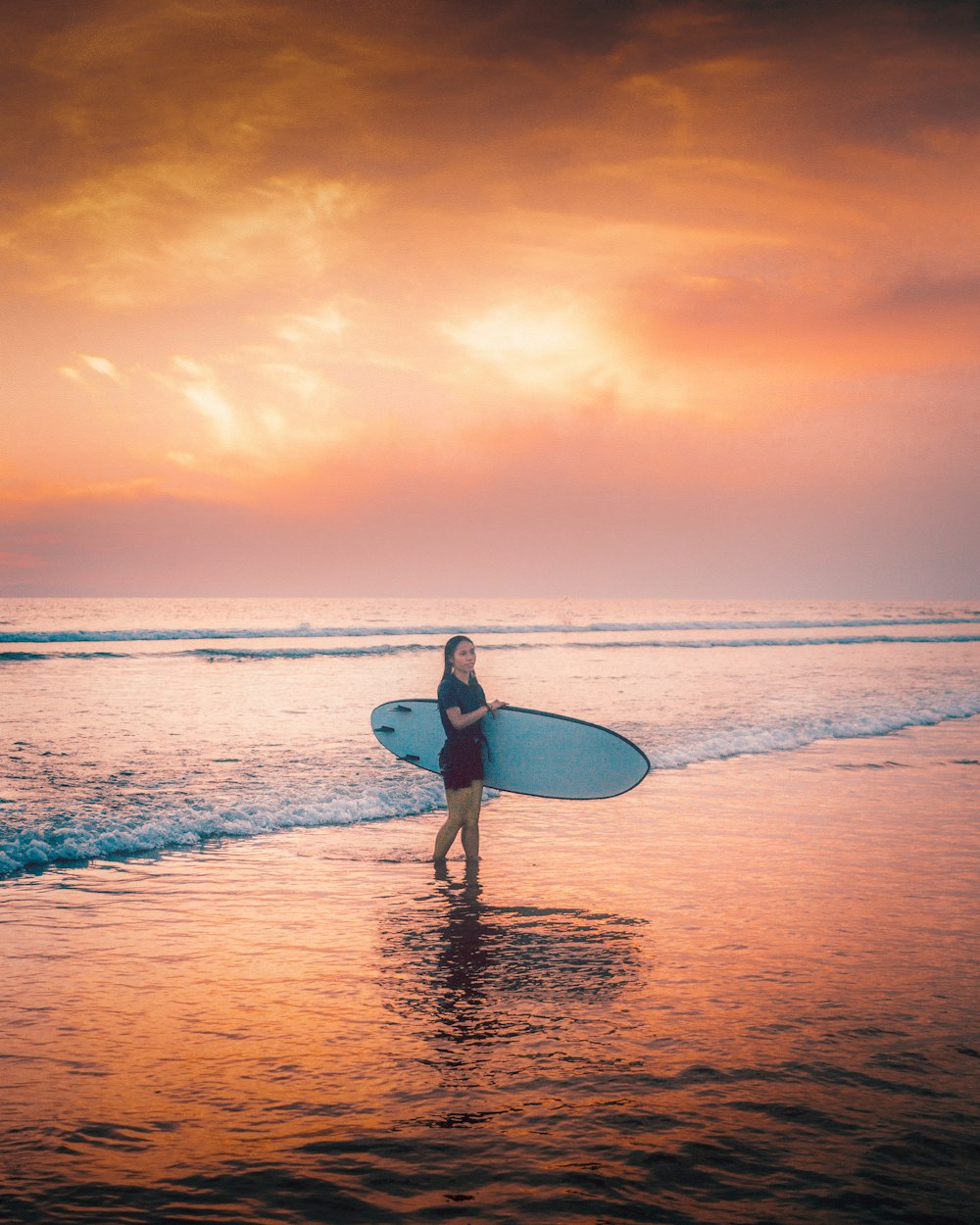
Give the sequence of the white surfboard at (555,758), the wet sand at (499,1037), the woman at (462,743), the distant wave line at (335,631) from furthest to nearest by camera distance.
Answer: the distant wave line at (335,631), the white surfboard at (555,758), the woman at (462,743), the wet sand at (499,1037)

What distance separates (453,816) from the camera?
8.48 m

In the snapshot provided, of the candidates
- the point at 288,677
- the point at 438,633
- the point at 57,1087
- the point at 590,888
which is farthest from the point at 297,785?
the point at 438,633

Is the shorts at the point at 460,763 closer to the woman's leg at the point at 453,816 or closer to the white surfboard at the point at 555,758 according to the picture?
the woman's leg at the point at 453,816

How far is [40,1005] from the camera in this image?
5.17 meters

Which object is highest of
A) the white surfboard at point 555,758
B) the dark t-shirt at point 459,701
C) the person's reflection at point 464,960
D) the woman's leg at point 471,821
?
the dark t-shirt at point 459,701

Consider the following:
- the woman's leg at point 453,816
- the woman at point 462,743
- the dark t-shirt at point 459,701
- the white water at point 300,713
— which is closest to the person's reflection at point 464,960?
the woman's leg at point 453,816

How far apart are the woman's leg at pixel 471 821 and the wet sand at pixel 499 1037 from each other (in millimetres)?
261

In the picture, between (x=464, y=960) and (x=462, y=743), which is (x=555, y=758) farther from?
(x=464, y=960)

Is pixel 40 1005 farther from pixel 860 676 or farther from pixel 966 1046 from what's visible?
pixel 860 676

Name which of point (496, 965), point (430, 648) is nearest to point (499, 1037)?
point (496, 965)

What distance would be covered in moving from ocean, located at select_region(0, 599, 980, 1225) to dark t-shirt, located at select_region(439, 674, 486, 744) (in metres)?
1.20

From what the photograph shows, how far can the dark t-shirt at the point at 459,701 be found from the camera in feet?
27.1

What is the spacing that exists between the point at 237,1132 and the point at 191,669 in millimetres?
28529

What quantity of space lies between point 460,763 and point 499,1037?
3.71 meters
